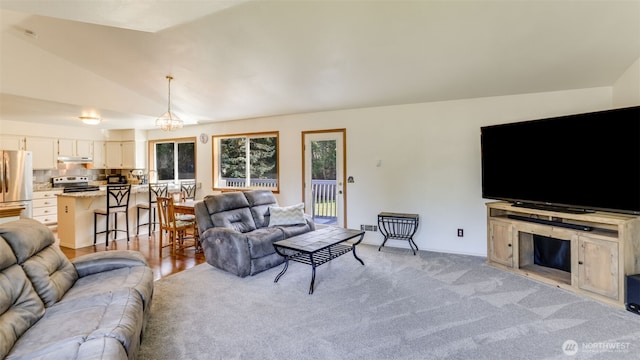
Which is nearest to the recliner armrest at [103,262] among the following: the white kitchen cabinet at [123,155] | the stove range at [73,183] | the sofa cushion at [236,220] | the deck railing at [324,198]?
the sofa cushion at [236,220]

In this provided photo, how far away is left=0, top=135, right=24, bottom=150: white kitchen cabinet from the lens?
6012 millimetres

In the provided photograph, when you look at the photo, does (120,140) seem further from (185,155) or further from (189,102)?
(189,102)

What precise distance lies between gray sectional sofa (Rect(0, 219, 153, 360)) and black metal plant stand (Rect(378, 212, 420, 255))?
339 centimetres

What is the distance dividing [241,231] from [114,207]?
2593 mm

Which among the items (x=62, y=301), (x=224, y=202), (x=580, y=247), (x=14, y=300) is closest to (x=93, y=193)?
(x=224, y=202)

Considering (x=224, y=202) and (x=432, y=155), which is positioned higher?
(x=432, y=155)

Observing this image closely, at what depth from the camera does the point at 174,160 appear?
755cm

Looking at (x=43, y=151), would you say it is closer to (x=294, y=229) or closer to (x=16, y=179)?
(x=16, y=179)

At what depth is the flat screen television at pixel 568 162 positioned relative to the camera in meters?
2.86

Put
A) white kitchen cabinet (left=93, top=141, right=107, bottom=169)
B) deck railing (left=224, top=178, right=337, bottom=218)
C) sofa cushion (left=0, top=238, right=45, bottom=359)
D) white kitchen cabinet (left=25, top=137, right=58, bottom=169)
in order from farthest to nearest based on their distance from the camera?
white kitchen cabinet (left=93, top=141, right=107, bottom=169) < white kitchen cabinet (left=25, top=137, right=58, bottom=169) < deck railing (left=224, top=178, right=337, bottom=218) < sofa cushion (left=0, top=238, right=45, bottom=359)

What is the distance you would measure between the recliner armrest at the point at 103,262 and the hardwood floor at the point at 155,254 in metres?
1.01

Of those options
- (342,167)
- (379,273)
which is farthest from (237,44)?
(379,273)

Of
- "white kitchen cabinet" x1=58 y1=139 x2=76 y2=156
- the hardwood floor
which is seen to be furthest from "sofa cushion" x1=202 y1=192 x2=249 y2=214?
"white kitchen cabinet" x1=58 y1=139 x2=76 y2=156

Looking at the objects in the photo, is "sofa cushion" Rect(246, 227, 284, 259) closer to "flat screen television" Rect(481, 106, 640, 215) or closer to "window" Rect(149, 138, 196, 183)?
"flat screen television" Rect(481, 106, 640, 215)
